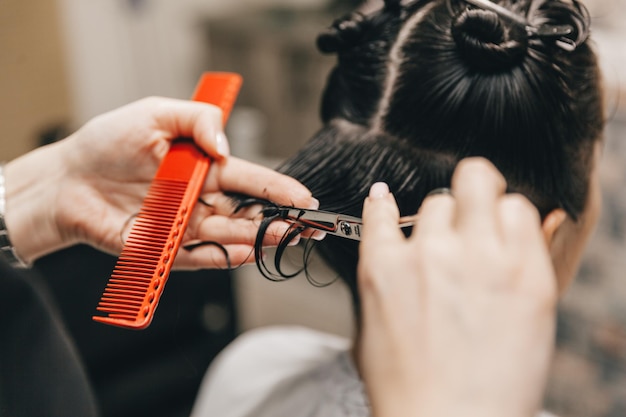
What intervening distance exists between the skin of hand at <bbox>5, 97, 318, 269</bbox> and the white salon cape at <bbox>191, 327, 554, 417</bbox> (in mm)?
364

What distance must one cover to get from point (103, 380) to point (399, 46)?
1270 millimetres

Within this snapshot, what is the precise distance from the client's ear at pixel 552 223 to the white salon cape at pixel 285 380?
0.39 metres

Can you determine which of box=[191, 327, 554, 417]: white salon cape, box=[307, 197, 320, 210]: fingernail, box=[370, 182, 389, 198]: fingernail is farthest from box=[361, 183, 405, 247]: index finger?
box=[191, 327, 554, 417]: white salon cape

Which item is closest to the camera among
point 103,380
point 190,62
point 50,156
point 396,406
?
point 396,406

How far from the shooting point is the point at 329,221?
21.3 inches

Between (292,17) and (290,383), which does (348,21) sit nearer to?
(290,383)

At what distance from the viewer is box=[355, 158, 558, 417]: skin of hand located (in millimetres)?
347

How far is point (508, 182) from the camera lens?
0.62 m

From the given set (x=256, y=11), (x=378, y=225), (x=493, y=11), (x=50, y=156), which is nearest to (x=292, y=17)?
(x=256, y=11)

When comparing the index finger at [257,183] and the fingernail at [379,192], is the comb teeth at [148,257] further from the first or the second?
the fingernail at [379,192]

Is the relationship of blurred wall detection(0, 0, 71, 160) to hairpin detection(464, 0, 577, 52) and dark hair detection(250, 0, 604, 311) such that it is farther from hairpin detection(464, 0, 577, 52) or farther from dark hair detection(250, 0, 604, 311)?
hairpin detection(464, 0, 577, 52)

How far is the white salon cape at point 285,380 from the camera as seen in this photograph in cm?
92

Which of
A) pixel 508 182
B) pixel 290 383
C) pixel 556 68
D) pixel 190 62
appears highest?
pixel 556 68

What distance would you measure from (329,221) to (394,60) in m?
0.23
